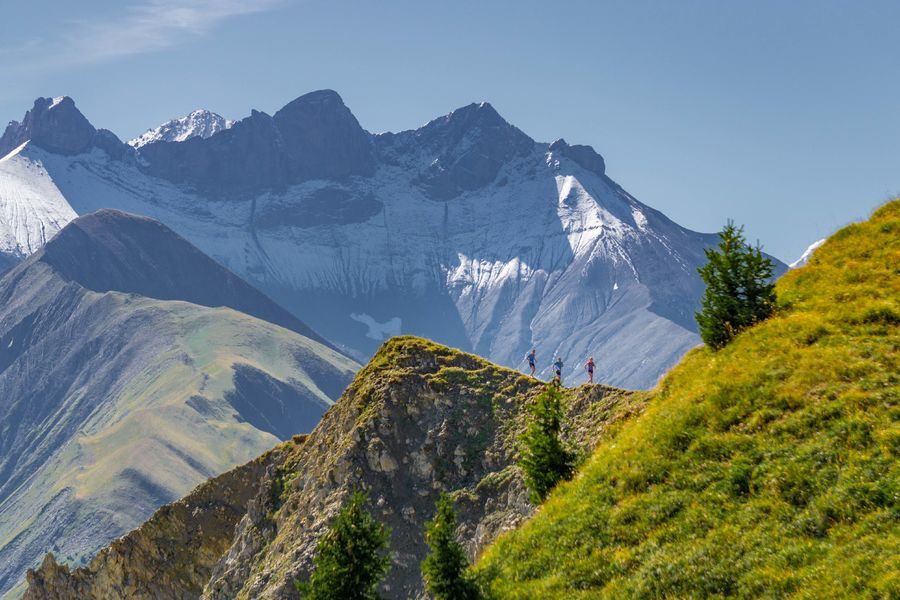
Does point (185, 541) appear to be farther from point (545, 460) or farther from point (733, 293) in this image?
point (733, 293)

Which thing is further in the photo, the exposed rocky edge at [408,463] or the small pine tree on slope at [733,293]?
the exposed rocky edge at [408,463]

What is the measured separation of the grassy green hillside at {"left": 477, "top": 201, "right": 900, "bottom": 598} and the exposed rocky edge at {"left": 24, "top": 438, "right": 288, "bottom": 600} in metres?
33.8

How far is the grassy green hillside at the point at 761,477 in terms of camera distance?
113 feet

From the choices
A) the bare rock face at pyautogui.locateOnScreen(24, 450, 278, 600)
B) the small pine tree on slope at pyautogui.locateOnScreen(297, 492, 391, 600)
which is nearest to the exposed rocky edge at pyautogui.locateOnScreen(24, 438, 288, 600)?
the bare rock face at pyautogui.locateOnScreen(24, 450, 278, 600)

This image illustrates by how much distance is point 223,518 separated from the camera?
7500 cm

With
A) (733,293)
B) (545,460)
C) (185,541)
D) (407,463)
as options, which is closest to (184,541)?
(185,541)

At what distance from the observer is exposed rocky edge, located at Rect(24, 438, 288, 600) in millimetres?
74625

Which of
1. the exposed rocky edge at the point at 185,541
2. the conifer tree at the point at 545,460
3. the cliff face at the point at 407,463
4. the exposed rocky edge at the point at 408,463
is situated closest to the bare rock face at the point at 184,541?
the exposed rocky edge at the point at 185,541

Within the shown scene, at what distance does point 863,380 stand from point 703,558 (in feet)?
28.5

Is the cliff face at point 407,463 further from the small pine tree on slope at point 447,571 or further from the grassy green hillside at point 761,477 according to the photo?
the small pine tree on slope at point 447,571

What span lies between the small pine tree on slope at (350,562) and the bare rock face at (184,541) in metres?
29.3

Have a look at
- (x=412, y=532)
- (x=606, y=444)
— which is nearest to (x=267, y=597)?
(x=412, y=532)

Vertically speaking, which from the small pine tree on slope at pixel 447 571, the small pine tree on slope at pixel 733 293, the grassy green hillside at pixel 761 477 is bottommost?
the small pine tree on slope at pixel 447 571

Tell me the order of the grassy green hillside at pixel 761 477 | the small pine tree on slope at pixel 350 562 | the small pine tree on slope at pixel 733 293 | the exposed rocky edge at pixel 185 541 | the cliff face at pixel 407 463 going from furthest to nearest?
the exposed rocky edge at pixel 185 541 → the cliff face at pixel 407 463 → the small pine tree on slope at pixel 733 293 → the small pine tree on slope at pixel 350 562 → the grassy green hillside at pixel 761 477
